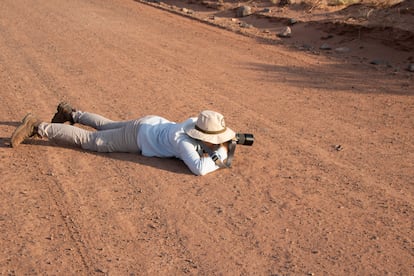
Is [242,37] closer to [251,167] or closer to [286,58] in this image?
[286,58]

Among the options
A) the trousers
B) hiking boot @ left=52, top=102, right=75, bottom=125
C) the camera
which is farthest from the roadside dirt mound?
hiking boot @ left=52, top=102, right=75, bottom=125

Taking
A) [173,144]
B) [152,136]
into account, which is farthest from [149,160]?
[173,144]

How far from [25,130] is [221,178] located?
2.24m

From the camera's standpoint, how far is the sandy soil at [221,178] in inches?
162

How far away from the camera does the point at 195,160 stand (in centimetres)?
520

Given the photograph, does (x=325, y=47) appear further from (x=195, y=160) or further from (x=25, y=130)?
(x=25, y=130)

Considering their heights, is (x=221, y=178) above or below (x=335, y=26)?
below

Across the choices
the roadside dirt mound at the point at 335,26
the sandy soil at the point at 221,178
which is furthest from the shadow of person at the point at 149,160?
the roadside dirt mound at the point at 335,26

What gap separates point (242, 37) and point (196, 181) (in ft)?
26.7

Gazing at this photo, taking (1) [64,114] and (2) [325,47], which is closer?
(1) [64,114]

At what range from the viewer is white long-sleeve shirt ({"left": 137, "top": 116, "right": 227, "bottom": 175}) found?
5.21m

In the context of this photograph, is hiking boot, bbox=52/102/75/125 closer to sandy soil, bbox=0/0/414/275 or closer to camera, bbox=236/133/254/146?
sandy soil, bbox=0/0/414/275

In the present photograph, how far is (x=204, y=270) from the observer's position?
3.94 m

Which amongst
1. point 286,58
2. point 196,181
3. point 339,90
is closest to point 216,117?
point 196,181
